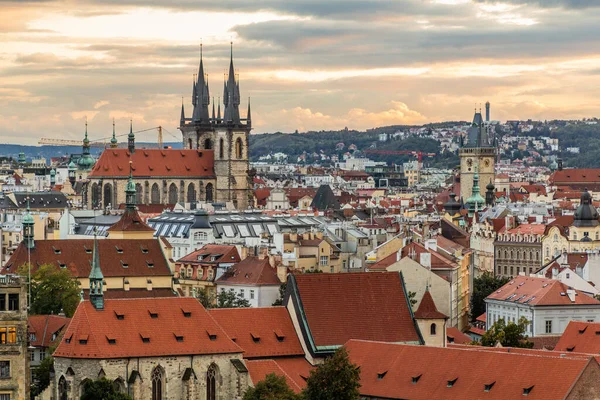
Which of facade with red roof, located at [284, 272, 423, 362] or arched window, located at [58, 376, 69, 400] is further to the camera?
facade with red roof, located at [284, 272, 423, 362]

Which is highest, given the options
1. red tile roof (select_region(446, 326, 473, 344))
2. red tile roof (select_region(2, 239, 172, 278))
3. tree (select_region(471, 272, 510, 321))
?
red tile roof (select_region(2, 239, 172, 278))

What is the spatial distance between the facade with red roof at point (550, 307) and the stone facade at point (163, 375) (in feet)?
142

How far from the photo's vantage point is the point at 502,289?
140 metres

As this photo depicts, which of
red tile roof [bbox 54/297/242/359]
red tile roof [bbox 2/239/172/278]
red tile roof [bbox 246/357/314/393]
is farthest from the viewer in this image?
red tile roof [bbox 2/239/172/278]

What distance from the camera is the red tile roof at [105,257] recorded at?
137000mm

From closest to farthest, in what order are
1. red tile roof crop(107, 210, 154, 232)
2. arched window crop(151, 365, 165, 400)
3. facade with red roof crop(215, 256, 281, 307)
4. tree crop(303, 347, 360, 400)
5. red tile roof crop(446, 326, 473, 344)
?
1. tree crop(303, 347, 360, 400)
2. arched window crop(151, 365, 165, 400)
3. red tile roof crop(446, 326, 473, 344)
4. facade with red roof crop(215, 256, 281, 307)
5. red tile roof crop(107, 210, 154, 232)

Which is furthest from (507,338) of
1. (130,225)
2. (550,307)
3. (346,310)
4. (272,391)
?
(130,225)

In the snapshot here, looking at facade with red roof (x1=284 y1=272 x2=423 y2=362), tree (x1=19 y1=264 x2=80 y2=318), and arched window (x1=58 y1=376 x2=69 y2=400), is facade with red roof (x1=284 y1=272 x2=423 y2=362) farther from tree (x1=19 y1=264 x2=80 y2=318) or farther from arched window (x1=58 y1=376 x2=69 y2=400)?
tree (x1=19 y1=264 x2=80 y2=318)

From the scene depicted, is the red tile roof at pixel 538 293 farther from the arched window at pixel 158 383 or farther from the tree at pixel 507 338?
the arched window at pixel 158 383

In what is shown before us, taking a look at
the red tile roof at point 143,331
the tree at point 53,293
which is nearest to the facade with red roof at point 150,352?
the red tile roof at point 143,331

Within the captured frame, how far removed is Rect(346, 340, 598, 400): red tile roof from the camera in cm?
8125

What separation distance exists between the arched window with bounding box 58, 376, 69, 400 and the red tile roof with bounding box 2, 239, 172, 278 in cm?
4742

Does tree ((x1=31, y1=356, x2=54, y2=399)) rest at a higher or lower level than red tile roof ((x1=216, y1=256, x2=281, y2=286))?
lower

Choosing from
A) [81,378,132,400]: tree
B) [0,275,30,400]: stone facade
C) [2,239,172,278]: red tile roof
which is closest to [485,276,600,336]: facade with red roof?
[2,239,172,278]: red tile roof
